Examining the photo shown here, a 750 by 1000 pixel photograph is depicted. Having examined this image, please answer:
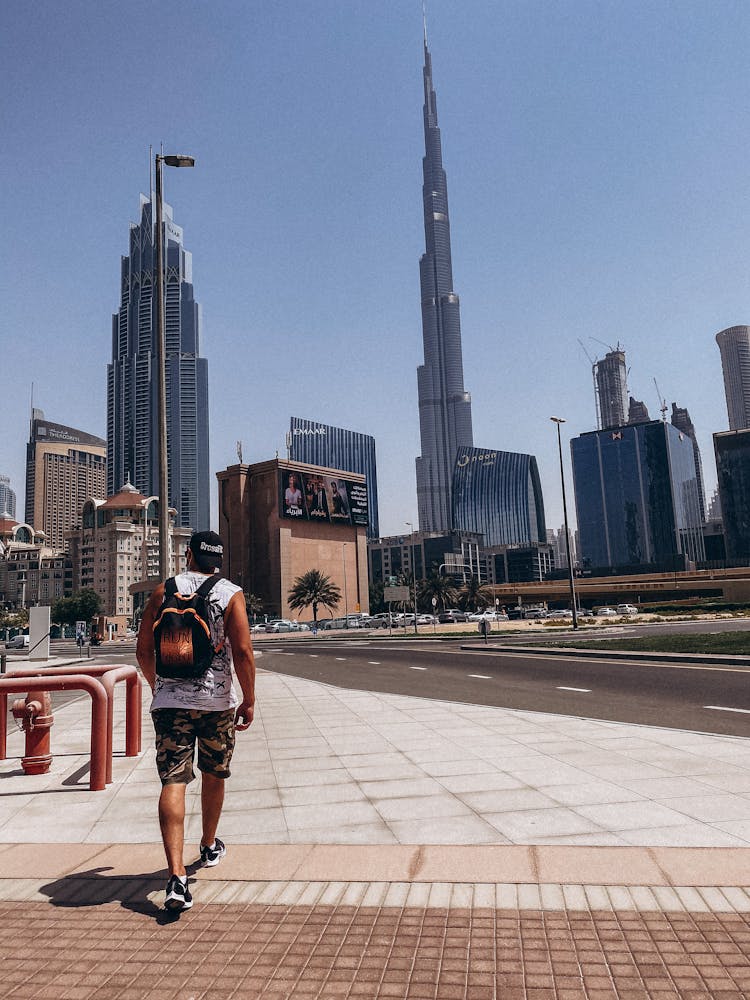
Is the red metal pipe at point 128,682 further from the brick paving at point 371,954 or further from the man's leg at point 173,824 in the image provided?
the brick paving at point 371,954

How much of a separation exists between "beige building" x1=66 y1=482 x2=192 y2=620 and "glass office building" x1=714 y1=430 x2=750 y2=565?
436 feet

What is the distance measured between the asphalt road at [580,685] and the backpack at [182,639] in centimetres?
702

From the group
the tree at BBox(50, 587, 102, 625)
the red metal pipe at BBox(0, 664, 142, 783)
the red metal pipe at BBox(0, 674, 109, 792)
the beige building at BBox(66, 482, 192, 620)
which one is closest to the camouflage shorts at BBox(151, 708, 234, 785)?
the red metal pipe at BBox(0, 674, 109, 792)

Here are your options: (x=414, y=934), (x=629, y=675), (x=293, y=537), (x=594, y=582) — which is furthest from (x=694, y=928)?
(x=293, y=537)

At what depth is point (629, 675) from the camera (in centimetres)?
1608

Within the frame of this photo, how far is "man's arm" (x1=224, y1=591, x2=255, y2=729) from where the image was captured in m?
4.25

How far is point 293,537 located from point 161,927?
434 ft

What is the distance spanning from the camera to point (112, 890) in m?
4.23

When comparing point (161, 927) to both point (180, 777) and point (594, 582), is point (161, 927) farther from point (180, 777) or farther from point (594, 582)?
point (594, 582)

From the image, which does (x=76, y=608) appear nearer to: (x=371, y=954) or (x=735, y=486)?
(x=371, y=954)

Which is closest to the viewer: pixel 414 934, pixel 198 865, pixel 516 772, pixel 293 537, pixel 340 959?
pixel 340 959

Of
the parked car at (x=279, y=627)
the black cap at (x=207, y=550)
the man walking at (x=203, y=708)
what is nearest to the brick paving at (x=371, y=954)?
the man walking at (x=203, y=708)

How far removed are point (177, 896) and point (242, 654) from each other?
1290 millimetres

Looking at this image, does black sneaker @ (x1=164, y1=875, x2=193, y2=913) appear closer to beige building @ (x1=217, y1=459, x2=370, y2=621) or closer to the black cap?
the black cap
